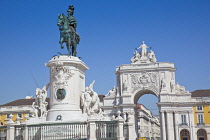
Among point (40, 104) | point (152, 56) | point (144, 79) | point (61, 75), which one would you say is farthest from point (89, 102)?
point (152, 56)

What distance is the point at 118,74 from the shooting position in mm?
54781

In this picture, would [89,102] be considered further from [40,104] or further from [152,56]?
[152,56]

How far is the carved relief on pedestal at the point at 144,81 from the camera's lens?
52.2 metres

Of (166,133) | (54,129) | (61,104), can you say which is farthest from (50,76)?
(166,133)

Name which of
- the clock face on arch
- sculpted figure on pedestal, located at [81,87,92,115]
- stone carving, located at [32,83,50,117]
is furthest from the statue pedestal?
stone carving, located at [32,83,50,117]

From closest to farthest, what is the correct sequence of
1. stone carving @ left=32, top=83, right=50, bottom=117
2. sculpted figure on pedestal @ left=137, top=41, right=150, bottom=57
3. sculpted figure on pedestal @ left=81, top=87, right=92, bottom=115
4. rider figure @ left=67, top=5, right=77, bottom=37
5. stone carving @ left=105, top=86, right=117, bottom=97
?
1. sculpted figure on pedestal @ left=81, top=87, right=92, bottom=115
2. stone carving @ left=32, top=83, right=50, bottom=117
3. rider figure @ left=67, top=5, right=77, bottom=37
4. stone carving @ left=105, top=86, right=117, bottom=97
5. sculpted figure on pedestal @ left=137, top=41, right=150, bottom=57

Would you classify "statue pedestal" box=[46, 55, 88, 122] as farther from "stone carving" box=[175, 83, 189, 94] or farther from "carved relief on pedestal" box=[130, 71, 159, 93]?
"stone carving" box=[175, 83, 189, 94]

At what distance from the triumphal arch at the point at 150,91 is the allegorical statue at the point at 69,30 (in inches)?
1365

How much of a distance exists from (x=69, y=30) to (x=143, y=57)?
39319mm

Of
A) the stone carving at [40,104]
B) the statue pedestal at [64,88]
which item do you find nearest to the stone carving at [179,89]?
the statue pedestal at [64,88]

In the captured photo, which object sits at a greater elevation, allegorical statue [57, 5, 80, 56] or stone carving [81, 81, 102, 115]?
allegorical statue [57, 5, 80, 56]

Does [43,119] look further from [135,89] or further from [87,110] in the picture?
[135,89]

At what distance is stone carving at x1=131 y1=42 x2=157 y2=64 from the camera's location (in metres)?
54.0

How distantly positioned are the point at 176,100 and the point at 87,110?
38.0 meters
